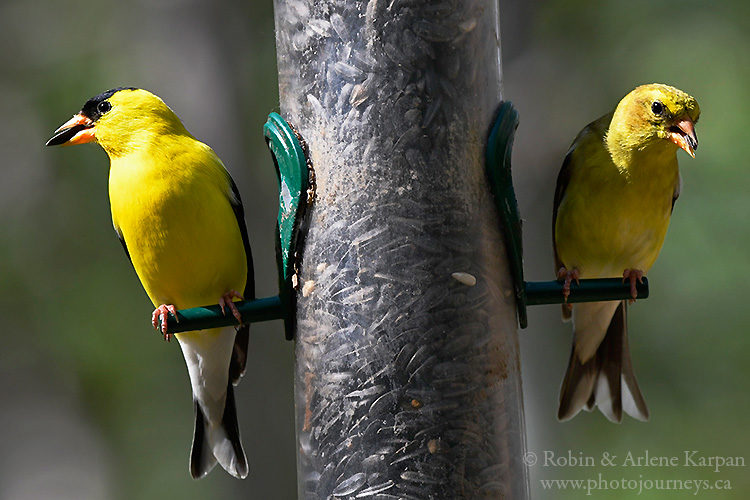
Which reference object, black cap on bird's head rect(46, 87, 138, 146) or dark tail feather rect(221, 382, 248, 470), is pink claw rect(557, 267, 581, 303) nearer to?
dark tail feather rect(221, 382, 248, 470)

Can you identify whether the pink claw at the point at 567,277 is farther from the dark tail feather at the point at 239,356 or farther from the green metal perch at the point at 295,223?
the dark tail feather at the point at 239,356

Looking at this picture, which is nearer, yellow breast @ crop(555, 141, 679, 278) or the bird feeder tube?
the bird feeder tube

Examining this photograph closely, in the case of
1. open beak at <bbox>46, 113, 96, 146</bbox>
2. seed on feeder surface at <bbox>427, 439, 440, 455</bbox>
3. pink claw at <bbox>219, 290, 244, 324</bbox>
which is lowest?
seed on feeder surface at <bbox>427, 439, 440, 455</bbox>

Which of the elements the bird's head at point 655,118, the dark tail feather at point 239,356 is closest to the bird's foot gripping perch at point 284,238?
the dark tail feather at point 239,356

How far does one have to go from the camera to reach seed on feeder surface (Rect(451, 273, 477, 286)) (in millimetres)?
3328

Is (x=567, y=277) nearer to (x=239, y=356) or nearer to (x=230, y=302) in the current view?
(x=230, y=302)

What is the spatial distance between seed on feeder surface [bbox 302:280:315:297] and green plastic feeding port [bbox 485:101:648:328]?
0.69m

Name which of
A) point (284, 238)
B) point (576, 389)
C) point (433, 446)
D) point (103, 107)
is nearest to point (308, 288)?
point (284, 238)

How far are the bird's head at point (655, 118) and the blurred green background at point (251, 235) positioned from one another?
4627 mm

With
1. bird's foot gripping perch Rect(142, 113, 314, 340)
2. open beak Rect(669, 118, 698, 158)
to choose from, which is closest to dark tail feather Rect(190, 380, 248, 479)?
bird's foot gripping perch Rect(142, 113, 314, 340)

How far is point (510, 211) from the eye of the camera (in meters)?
3.47

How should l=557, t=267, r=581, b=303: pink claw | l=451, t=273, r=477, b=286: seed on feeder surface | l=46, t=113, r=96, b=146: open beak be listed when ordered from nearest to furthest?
1. l=451, t=273, r=477, b=286: seed on feeder surface
2. l=557, t=267, r=581, b=303: pink claw
3. l=46, t=113, r=96, b=146: open beak

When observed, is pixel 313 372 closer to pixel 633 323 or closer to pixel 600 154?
pixel 600 154

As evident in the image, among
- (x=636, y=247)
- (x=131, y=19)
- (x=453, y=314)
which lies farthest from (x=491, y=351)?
(x=131, y=19)
